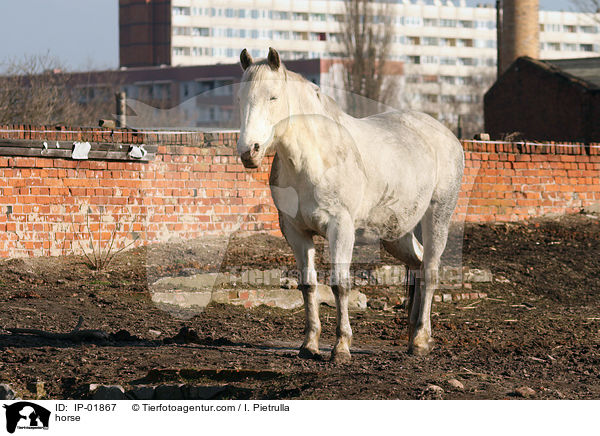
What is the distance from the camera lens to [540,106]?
30562mm

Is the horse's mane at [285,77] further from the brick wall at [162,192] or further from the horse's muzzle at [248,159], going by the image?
the brick wall at [162,192]

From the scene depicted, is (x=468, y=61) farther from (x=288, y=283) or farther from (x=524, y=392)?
(x=524, y=392)

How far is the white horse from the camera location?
6277 millimetres

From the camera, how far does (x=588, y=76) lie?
30406mm

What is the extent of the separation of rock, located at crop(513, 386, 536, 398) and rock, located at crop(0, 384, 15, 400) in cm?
312

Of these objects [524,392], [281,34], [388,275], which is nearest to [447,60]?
[281,34]

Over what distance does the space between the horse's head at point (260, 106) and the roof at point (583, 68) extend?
945 inches

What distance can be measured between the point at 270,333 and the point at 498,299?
157 inches

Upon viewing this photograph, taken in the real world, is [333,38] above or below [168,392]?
above

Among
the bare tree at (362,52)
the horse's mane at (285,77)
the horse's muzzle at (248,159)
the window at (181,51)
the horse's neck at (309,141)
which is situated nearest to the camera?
the horse's muzzle at (248,159)

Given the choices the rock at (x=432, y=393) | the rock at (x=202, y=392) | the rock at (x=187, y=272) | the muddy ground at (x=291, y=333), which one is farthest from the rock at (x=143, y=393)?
the rock at (x=187, y=272)

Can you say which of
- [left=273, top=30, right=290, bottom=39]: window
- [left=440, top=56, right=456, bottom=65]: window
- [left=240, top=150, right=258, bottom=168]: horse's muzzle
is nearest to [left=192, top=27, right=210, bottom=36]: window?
[left=273, top=30, right=290, bottom=39]: window

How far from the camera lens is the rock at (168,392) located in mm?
5836
